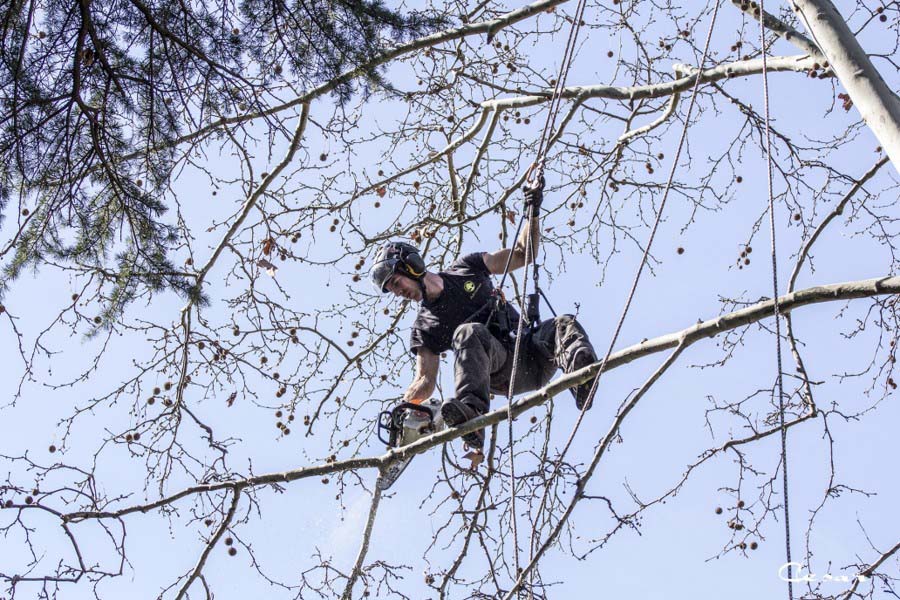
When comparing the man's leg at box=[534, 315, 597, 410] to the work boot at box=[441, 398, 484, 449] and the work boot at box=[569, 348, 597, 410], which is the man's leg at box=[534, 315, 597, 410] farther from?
the work boot at box=[441, 398, 484, 449]

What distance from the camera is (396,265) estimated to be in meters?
6.11

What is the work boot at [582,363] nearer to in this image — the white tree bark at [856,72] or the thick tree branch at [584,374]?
the thick tree branch at [584,374]

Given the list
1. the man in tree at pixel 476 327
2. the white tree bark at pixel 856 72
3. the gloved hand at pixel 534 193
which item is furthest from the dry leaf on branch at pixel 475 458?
the white tree bark at pixel 856 72

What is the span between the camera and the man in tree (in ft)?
18.6

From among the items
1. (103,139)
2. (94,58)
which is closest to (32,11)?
(94,58)

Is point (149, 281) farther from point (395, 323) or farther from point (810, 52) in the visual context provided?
point (810, 52)

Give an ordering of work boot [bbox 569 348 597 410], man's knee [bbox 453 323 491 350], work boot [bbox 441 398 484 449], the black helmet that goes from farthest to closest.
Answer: the black helmet
man's knee [bbox 453 323 491 350]
work boot [bbox 569 348 597 410]
work boot [bbox 441 398 484 449]

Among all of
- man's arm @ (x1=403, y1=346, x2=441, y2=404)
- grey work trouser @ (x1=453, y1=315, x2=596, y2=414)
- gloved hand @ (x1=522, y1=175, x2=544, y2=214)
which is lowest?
grey work trouser @ (x1=453, y1=315, x2=596, y2=414)

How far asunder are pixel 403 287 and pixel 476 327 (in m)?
0.56

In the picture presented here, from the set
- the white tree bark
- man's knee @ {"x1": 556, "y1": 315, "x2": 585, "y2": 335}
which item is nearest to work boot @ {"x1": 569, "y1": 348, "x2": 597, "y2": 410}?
man's knee @ {"x1": 556, "y1": 315, "x2": 585, "y2": 335}

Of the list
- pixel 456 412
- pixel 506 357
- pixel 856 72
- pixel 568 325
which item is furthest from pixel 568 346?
pixel 856 72

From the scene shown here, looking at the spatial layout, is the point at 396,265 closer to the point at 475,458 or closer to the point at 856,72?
the point at 475,458

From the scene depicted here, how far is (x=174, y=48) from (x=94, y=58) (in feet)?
1.12

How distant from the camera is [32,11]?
4.68m
